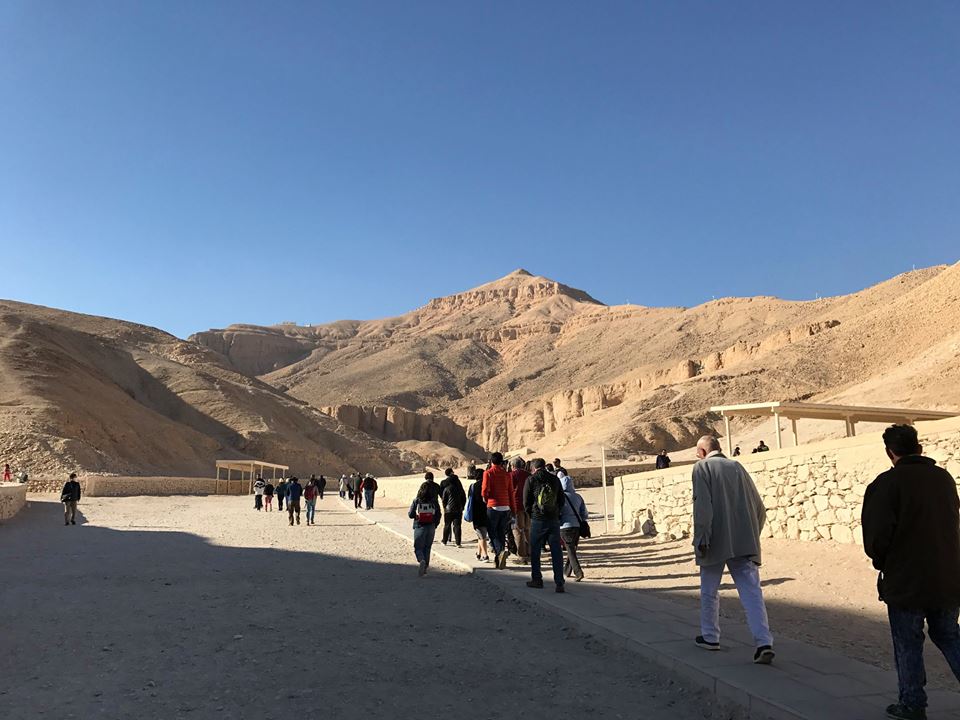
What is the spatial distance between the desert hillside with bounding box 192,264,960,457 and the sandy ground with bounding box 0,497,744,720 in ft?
104

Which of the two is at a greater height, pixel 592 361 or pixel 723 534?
pixel 592 361

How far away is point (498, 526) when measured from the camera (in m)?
10.4

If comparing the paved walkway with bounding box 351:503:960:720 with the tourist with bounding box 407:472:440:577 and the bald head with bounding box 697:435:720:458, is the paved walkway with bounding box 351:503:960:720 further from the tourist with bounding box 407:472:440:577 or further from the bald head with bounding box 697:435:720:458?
the tourist with bounding box 407:472:440:577

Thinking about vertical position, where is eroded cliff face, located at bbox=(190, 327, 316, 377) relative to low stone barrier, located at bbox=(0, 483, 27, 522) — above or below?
above

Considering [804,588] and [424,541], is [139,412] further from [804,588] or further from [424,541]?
[804,588]

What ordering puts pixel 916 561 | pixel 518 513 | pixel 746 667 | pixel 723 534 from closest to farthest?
pixel 916 561 → pixel 746 667 → pixel 723 534 → pixel 518 513

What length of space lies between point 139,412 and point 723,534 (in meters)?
55.4

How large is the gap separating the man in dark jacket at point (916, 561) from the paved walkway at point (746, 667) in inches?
14.1

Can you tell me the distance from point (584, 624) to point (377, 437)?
8276cm

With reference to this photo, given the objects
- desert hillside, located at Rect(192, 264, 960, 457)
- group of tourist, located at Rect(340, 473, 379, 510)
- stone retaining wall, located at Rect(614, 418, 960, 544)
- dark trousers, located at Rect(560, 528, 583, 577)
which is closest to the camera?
→ stone retaining wall, located at Rect(614, 418, 960, 544)

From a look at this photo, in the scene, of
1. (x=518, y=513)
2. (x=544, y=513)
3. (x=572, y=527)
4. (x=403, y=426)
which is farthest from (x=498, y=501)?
(x=403, y=426)

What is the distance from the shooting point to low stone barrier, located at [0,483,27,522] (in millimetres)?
19125

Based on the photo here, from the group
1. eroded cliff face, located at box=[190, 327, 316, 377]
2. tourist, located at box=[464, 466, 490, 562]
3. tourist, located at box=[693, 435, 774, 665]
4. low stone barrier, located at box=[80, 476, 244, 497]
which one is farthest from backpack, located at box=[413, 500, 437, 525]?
eroded cliff face, located at box=[190, 327, 316, 377]

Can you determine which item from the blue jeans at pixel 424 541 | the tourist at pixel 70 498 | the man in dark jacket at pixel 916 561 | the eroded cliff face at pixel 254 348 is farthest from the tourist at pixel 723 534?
the eroded cliff face at pixel 254 348
